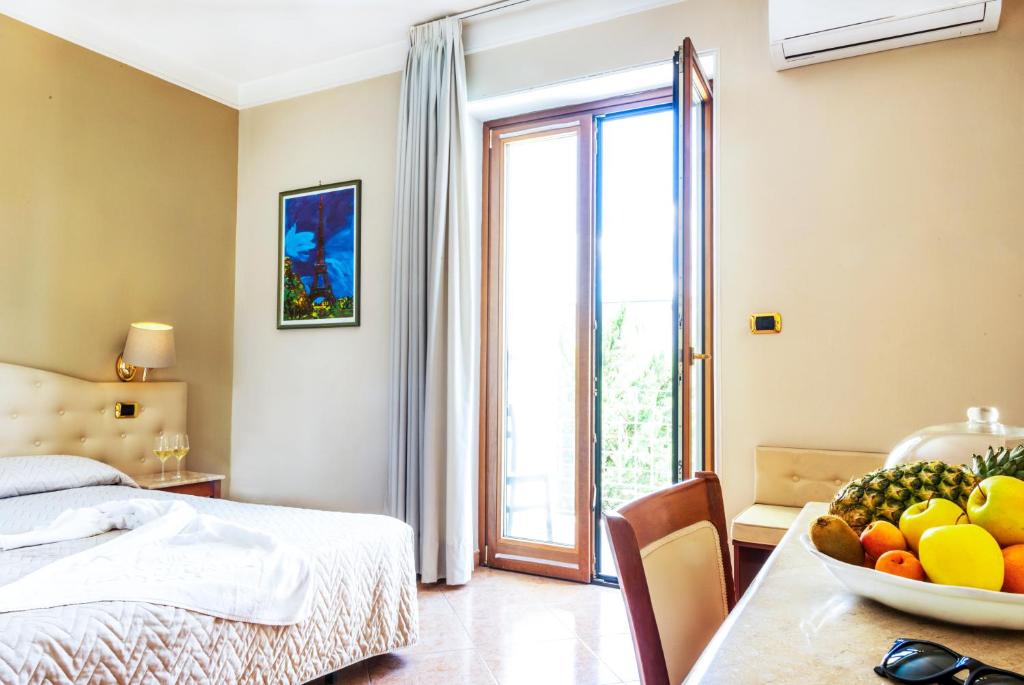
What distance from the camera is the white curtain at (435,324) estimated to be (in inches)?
133

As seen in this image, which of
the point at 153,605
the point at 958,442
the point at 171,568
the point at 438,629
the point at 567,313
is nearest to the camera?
the point at 958,442

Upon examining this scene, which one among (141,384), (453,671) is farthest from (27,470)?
(453,671)

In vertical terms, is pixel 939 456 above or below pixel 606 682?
above

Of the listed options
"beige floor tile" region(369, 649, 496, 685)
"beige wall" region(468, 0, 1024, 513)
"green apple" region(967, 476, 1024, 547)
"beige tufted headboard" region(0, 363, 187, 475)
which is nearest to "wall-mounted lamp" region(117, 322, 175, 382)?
"beige tufted headboard" region(0, 363, 187, 475)

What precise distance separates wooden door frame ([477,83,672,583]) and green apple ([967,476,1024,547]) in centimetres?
270

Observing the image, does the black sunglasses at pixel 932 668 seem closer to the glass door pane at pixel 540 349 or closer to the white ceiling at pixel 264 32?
the glass door pane at pixel 540 349

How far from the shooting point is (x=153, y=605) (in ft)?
5.21

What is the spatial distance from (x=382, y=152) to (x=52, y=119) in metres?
1.65

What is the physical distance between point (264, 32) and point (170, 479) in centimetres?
249

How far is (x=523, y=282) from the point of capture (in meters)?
3.69

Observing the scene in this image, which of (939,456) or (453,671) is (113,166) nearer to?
(453,671)

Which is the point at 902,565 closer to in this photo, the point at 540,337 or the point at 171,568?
the point at 171,568

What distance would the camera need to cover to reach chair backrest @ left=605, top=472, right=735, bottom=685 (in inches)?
35.1

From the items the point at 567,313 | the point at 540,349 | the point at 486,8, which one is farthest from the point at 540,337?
the point at 486,8
